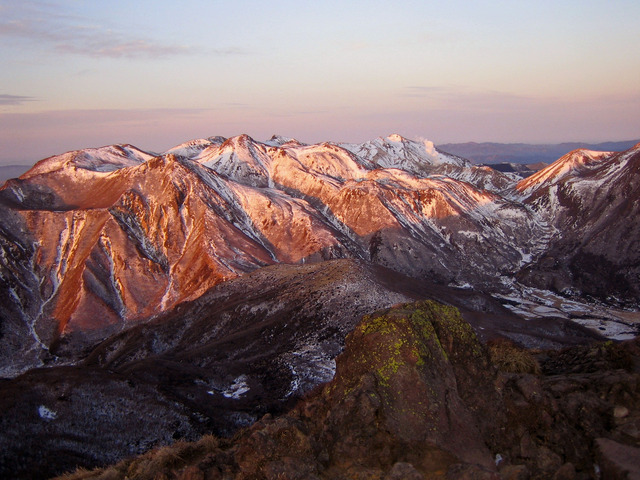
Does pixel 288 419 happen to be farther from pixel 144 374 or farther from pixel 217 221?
pixel 217 221

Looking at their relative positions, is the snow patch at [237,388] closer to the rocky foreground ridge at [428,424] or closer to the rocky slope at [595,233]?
the rocky foreground ridge at [428,424]

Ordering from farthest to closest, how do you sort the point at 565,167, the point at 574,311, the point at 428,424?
the point at 565,167, the point at 574,311, the point at 428,424

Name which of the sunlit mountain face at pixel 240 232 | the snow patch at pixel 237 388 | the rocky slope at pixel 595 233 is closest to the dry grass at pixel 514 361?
the snow patch at pixel 237 388

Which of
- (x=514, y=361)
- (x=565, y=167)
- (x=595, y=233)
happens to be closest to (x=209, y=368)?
(x=514, y=361)

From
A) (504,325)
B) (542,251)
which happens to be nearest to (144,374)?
(504,325)

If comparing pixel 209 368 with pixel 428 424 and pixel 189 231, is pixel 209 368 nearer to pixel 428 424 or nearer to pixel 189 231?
pixel 428 424

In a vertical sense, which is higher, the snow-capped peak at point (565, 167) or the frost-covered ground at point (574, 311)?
the snow-capped peak at point (565, 167)
